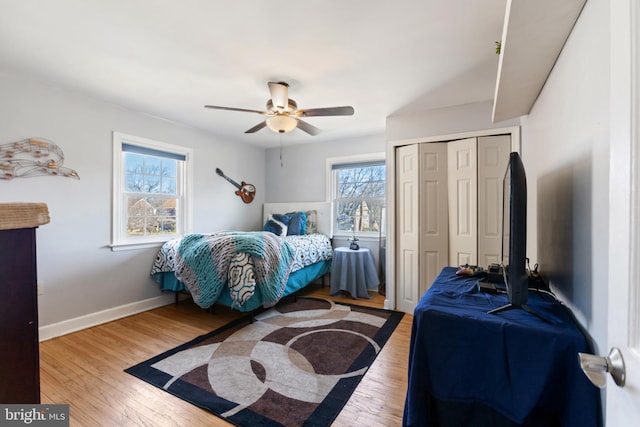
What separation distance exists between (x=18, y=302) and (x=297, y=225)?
359 centimetres

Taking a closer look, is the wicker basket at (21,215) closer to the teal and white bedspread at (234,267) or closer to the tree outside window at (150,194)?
the teal and white bedspread at (234,267)

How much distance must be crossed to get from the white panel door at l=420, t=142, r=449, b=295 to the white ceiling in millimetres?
543

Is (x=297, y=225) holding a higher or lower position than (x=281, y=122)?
lower

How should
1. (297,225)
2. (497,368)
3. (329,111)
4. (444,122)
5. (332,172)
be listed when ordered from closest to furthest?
(497,368), (329,111), (444,122), (297,225), (332,172)

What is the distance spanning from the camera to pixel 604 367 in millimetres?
507

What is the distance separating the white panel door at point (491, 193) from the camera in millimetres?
2740

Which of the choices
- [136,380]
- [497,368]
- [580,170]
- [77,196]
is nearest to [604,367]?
[497,368]

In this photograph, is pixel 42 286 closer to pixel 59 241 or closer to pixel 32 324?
pixel 59 241

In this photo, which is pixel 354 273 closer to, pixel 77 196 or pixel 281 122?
→ pixel 281 122

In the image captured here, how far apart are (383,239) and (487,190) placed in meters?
1.61

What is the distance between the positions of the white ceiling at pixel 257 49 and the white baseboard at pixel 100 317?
220 cm

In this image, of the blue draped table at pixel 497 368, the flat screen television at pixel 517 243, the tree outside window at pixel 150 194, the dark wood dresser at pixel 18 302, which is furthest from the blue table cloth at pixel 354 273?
the dark wood dresser at pixel 18 302

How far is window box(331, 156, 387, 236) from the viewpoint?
4.17 meters

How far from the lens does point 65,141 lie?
2.65 meters
